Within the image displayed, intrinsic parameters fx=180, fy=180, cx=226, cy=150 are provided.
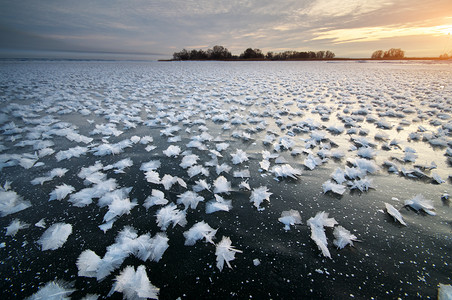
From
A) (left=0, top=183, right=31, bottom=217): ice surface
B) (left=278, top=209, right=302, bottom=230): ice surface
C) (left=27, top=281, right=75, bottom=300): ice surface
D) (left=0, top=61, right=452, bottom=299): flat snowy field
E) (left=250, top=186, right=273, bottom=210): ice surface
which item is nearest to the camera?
(left=27, top=281, right=75, bottom=300): ice surface

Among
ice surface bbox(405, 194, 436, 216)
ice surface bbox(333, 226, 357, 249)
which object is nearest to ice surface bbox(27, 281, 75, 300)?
ice surface bbox(333, 226, 357, 249)

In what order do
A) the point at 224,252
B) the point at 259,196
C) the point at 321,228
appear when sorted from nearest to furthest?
the point at 224,252, the point at 321,228, the point at 259,196

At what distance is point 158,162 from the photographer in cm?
285

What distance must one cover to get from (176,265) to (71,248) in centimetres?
96

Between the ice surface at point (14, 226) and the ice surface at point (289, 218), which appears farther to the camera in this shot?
the ice surface at point (289, 218)

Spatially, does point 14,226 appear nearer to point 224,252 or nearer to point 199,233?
point 199,233

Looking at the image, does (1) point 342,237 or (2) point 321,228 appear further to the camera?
(2) point 321,228

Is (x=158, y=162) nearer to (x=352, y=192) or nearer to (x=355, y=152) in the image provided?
(x=352, y=192)

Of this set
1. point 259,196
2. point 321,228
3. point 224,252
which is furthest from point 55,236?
point 321,228

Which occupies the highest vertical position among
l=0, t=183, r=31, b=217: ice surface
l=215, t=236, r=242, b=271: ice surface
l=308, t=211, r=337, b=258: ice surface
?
l=0, t=183, r=31, b=217: ice surface

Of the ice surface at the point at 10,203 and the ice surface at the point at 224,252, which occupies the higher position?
the ice surface at the point at 10,203

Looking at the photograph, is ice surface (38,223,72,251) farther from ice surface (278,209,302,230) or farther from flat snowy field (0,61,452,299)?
ice surface (278,209,302,230)

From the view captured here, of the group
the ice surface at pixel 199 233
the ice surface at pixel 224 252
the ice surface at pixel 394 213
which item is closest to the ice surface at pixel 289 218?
the ice surface at pixel 224 252

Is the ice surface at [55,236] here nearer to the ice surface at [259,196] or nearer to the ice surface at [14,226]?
the ice surface at [14,226]
